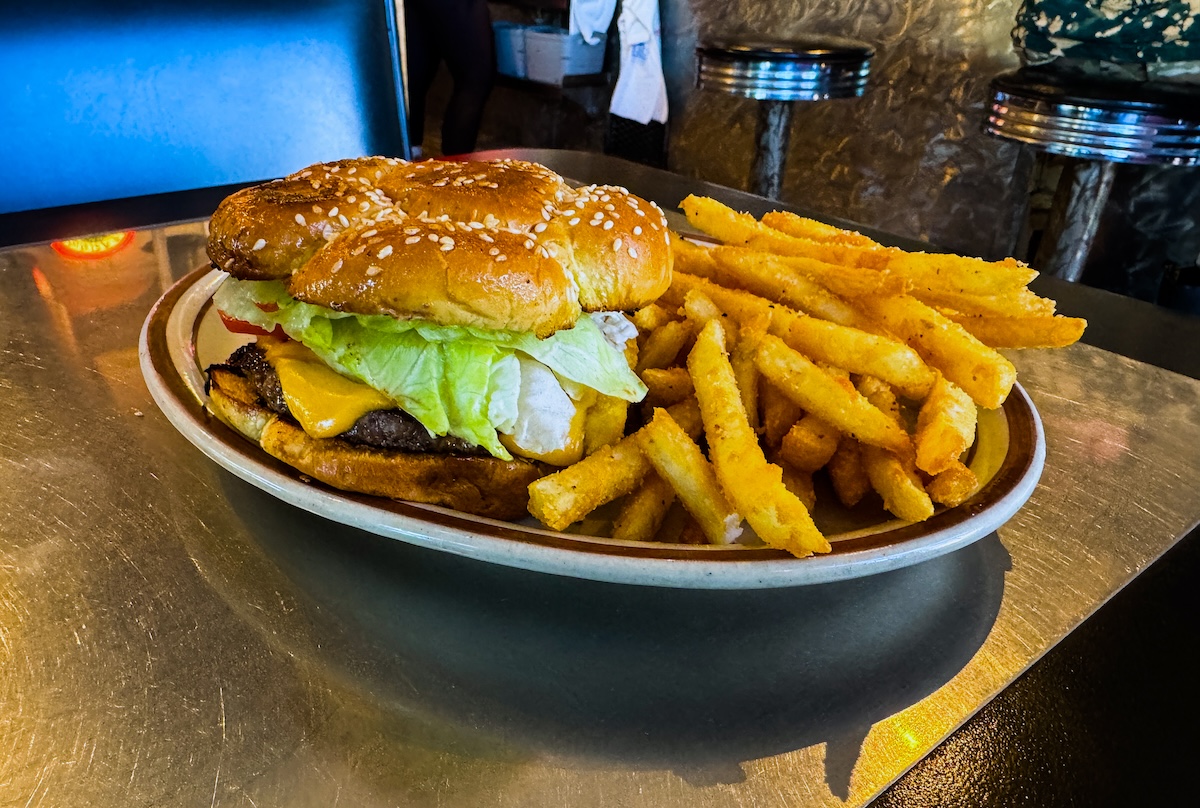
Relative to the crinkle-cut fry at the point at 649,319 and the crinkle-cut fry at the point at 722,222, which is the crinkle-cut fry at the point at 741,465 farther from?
the crinkle-cut fry at the point at 722,222

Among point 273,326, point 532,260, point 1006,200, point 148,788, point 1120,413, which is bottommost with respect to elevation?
point 1006,200

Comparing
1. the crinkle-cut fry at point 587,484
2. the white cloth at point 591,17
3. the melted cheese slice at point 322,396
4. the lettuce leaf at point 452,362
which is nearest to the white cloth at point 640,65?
the white cloth at point 591,17

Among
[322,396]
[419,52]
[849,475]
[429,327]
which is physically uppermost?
[429,327]

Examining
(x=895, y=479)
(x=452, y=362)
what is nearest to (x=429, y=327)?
(x=452, y=362)

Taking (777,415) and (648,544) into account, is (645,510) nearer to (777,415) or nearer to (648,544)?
(648,544)

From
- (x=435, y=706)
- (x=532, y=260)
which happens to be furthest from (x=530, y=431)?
(x=435, y=706)

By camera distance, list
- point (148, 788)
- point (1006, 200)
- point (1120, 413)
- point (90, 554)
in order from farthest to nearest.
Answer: point (1006, 200)
point (1120, 413)
point (90, 554)
point (148, 788)

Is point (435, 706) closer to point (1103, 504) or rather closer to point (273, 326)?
point (273, 326)
